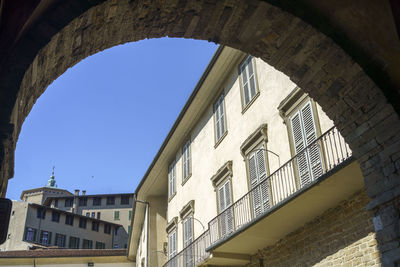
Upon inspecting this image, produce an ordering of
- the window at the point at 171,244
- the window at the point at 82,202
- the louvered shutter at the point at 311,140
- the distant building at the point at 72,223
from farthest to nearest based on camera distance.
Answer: the window at the point at 82,202 → the distant building at the point at 72,223 → the window at the point at 171,244 → the louvered shutter at the point at 311,140

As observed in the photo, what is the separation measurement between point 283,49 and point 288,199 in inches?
168

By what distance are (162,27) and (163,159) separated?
54.6 feet

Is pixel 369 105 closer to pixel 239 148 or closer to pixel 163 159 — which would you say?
pixel 239 148

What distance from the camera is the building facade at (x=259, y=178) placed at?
982 centimetres

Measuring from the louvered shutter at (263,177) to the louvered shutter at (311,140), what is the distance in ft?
5.81

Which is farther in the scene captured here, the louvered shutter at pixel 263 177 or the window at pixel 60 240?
the window at pixel 60 240

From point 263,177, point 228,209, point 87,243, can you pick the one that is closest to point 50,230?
point 87,243

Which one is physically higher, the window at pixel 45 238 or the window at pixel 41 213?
the window at pixel 41 213

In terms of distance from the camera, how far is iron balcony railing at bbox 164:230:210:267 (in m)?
15.4

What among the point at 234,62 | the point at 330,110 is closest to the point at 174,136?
the point at 234,62

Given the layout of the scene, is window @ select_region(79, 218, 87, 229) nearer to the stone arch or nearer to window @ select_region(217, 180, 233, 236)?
window @ select_region(217, 180, 233, 236)

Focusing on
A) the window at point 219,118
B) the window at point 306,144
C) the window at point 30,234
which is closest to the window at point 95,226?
the window at point 30,234

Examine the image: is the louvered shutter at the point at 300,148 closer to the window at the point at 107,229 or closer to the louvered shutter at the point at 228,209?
the louvered shutter at the point at 228,209

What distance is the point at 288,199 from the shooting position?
397 inches
